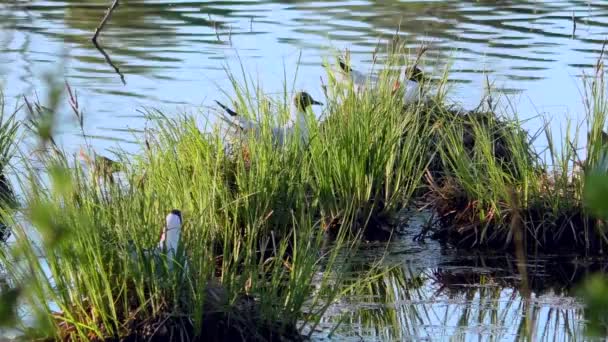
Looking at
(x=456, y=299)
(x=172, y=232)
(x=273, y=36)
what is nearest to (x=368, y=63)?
(x=273, y=36)

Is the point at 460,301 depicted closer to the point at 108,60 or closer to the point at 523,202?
the point at 523,202

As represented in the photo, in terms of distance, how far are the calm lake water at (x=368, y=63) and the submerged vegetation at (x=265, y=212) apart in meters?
0.26

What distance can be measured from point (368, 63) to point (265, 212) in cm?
654

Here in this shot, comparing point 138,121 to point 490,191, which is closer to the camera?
point 490,191

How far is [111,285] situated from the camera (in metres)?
4.23

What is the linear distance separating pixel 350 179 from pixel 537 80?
18.0ft

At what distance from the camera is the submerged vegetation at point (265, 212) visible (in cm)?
419

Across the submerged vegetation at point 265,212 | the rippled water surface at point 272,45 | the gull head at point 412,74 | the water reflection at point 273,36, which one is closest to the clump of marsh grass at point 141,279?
the submerged vegetation at point 265,212

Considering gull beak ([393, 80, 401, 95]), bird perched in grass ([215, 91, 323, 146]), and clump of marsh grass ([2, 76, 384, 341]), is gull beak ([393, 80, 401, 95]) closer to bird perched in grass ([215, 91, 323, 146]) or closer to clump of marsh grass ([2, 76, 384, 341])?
bird perched in grass ([215, 91, 323, 146])

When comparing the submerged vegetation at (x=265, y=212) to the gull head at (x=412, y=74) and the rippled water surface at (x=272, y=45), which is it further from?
the rippled water surface at (x=272, y=45)

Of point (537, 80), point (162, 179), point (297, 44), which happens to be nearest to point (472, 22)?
point (297, 44)

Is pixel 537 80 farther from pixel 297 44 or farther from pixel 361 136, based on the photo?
pixel 361 136

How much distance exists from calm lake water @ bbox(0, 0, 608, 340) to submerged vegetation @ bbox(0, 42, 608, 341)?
10.2 inches

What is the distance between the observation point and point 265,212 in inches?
230
